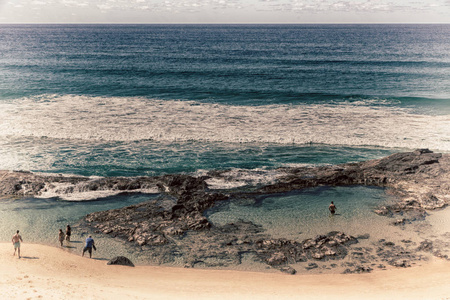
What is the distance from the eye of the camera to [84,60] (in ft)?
256

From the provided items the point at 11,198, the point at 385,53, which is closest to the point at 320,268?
the point at 11,198

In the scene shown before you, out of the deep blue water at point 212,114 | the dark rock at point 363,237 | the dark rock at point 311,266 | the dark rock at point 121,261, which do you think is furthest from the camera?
the deep blue water at point 212,114

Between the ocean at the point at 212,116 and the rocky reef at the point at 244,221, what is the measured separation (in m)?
1.73

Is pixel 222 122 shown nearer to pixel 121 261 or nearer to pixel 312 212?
pixel 312 212

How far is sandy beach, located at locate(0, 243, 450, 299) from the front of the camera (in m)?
13.9

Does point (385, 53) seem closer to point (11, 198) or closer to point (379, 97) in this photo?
point (379, 97)

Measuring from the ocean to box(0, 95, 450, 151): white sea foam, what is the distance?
135 mm

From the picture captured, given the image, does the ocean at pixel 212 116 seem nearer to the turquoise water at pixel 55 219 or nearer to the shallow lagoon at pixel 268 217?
the turquoise water at pixel 55 219

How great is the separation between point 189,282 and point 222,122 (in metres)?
25.3

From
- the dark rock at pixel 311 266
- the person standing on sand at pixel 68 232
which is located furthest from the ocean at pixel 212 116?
the dark rock at pixel 311 266

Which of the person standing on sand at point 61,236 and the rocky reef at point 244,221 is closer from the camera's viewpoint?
the rocky reef at point 244,221

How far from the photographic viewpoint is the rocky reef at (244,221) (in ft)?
55.7

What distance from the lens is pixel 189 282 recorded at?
15141mm

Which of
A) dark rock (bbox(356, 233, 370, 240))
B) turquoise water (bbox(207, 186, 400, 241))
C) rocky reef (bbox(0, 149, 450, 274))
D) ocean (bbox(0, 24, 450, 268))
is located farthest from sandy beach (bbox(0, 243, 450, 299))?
ocean (bbox(0, 24, 450, 268))
